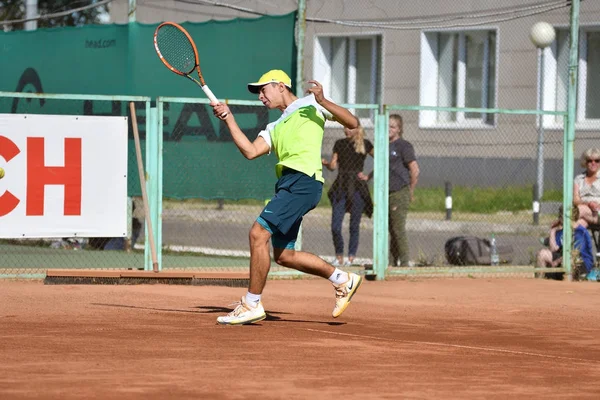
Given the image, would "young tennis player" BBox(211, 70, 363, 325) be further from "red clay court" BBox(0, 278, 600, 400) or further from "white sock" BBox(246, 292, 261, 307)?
"red clay court" BBox(0, 278, 600, 400)

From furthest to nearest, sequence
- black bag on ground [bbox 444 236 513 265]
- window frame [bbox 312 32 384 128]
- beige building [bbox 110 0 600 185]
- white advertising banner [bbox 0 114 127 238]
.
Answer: window frame [bbox 312 32 384 128] < beige building [bbox 110 0 600 185] < black bag on ground [bbox 444 236 513 265] < white advertising banner [bbox 0 114 127 238]

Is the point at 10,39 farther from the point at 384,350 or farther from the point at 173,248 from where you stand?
the point at 384,350

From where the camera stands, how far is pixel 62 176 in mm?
12477

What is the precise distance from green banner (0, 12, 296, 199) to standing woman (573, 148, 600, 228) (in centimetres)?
348

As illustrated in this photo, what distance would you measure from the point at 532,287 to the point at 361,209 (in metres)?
2.15

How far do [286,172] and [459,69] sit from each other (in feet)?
51.4

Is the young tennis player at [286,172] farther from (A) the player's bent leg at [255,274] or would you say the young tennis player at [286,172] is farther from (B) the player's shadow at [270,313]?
(B) the player's shadow at [270,313]

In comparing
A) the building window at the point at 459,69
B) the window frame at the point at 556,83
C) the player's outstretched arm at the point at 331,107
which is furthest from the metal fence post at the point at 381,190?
the building window at the point at 459,69

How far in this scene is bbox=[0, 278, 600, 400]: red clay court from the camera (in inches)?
267

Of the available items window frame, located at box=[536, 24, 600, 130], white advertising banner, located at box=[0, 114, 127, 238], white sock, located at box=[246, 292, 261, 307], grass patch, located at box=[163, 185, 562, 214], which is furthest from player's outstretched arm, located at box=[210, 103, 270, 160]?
window frame, located at box=[536, 24, 600, 130]

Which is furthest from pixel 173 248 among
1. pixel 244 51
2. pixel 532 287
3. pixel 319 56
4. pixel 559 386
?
pixel 559 386

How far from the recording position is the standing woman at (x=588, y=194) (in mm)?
14312

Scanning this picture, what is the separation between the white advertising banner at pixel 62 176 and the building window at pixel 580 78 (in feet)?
35.5

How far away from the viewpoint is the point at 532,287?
13.5 m
